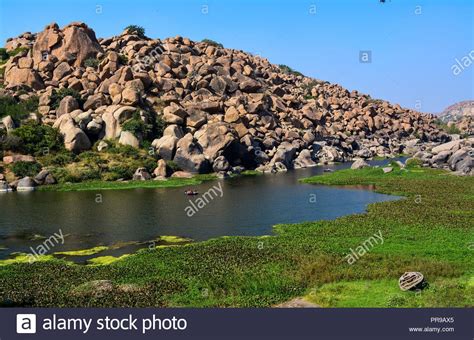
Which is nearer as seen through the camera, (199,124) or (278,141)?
(199,124)

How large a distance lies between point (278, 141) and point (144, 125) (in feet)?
114

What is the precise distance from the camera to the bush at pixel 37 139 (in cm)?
8300

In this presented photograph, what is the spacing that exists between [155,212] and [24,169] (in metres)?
35.6

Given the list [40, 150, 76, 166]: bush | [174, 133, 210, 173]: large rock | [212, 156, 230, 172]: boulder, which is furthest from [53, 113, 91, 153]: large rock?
[212, 156, 230, 172]: boulder

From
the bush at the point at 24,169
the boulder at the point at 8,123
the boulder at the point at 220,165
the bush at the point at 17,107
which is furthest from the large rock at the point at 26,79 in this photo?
the boulder at the point at 220,165

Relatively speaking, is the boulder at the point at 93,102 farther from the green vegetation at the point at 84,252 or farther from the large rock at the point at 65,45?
the green vegetation at the point at 84,252

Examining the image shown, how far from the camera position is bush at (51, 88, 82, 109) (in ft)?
323

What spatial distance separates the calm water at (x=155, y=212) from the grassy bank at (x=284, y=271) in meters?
5.64

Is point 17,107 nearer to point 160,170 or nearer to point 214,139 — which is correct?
point 160,170

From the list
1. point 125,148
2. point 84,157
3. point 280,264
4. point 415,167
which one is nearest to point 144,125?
point 125,148

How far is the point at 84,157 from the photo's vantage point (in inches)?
3324

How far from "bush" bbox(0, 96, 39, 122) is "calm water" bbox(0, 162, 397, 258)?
30758 millimetres

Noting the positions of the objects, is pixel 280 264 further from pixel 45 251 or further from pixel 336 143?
pixel 336 143

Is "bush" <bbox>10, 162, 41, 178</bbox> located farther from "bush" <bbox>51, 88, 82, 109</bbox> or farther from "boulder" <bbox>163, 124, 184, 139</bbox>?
"boulder" <bbox>163, 124, 184, 139</bbox>
